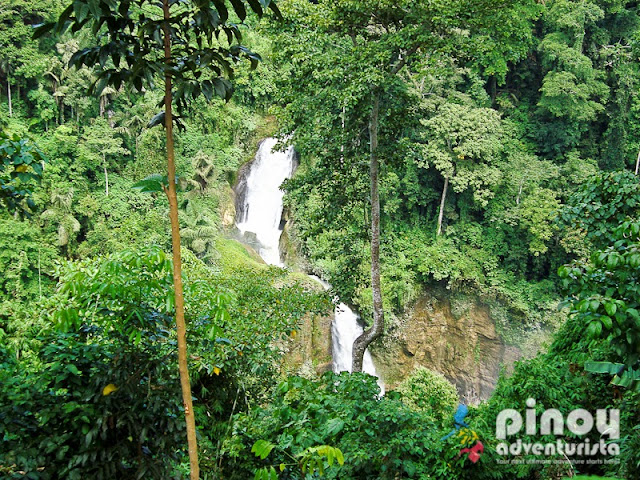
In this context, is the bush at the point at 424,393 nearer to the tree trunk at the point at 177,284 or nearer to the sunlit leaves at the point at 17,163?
the tree trunk at the point at 177,284

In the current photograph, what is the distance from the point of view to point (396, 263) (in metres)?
15.7

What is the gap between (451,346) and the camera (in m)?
15.3

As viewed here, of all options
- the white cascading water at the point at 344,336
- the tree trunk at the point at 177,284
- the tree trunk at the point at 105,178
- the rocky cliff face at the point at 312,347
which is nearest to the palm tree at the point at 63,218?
the tree trunk at the point at 105,178

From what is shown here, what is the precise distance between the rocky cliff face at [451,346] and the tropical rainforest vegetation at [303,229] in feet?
1.78

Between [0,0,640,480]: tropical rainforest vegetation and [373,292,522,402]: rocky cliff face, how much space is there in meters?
0.54

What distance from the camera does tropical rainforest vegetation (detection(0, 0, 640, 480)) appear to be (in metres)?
2.11

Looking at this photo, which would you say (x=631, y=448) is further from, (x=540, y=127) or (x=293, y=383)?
(x=540, y=127)

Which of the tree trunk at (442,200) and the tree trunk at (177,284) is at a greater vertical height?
the tree trunk at (442,200)

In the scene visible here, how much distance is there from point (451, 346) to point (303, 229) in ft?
28.2

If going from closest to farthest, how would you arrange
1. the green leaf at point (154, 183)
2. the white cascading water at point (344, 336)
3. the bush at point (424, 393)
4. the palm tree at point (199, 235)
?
the green leaf at point (154, 183) < the bush at point (424, 393) < the palm tree at point (199, 235) < the white cascading water at point (344, 336)

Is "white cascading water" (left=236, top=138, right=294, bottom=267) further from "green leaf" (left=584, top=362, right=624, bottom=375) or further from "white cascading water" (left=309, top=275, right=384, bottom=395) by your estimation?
"green leaf" (left=584, top=362, right=624, bottom=375)

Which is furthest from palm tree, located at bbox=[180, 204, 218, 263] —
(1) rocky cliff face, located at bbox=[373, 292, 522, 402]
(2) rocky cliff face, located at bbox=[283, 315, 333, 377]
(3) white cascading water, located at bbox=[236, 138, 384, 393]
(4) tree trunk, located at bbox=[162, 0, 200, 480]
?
(4) tree trunk, located at bbox=[162, 0, 200, 480]

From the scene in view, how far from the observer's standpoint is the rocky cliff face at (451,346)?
48.4ft

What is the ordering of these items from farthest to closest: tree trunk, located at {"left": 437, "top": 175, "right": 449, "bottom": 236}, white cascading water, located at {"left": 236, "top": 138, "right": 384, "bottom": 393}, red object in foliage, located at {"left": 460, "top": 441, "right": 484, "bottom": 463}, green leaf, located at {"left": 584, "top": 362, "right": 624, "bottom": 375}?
white cascading water, located at {"left": 236, "top": 138, "right": 384, "bottom": 393} → tree trunk, located at {"left": 437, "top": 175, "right": 449, "bottom": 236} → red object in foliage, located at {"left": 460, "top": 441, "right": 484, "bottom": 463} → green leaf, located at {"left": 584, "top": 362, "right": 624, "bottom": 375}
